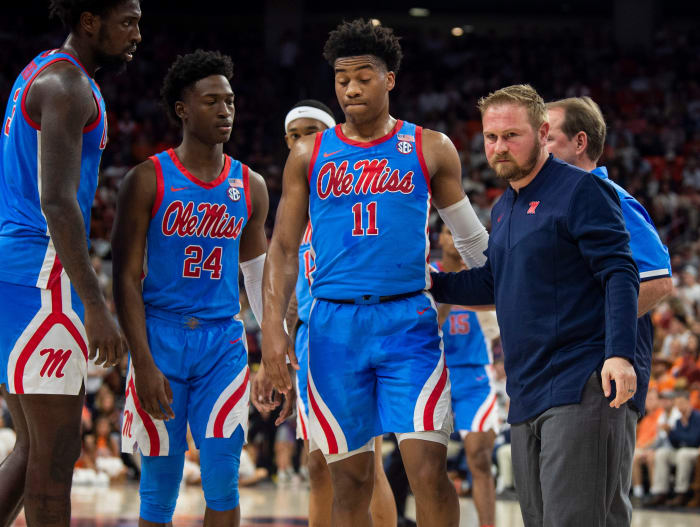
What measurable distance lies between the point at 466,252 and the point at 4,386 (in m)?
2.16

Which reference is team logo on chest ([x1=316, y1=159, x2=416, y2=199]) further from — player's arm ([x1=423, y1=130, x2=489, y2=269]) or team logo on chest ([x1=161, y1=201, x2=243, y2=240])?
team logo on chest ([x1=161, y1=201, x2=243, y2=240])

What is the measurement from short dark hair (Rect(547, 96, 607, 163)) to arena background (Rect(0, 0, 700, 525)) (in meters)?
11.5

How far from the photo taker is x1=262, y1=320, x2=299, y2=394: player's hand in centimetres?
420

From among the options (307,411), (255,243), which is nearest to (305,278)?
(307,411)

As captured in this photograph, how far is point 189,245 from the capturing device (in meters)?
4.58

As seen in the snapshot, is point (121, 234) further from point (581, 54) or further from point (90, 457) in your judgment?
point (581, 54)

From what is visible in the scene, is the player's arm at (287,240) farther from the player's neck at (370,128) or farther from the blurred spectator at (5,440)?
the blurred spectator at (5,440)

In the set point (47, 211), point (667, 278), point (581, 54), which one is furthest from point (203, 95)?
point (581, 54)

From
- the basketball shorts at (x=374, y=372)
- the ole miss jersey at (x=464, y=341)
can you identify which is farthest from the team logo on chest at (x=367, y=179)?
the ole miss jersey at (x=464, y=341)

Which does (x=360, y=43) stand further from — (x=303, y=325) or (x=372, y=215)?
(x=303, y=325)

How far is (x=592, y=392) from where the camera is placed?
3.53 meters

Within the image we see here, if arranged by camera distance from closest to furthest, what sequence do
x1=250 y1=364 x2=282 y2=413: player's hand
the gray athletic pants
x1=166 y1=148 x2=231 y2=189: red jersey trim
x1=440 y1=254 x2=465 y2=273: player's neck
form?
the gray athletic pants
x1=250 y1=364 x2=282 y2=413: player's hand
x1=166 y1=148 x2=231 y2=189: red jersey trim
x1=440 y1=254 x2=465 y2=273: player's neck

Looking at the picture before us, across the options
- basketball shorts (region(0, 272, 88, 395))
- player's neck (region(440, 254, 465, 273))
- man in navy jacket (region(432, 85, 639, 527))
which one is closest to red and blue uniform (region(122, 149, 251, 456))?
basketball shorts (region(0, 272, 88, 395))

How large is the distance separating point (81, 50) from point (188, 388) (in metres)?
1.62
